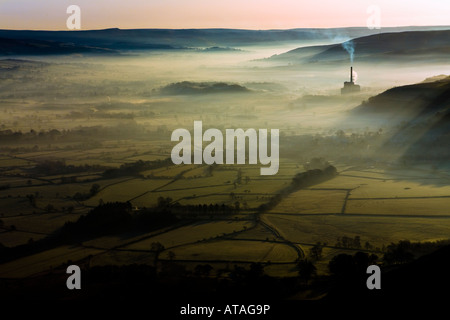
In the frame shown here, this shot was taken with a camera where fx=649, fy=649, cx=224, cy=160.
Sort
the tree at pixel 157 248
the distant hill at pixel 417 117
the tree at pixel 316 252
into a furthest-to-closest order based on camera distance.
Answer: the distant hill at pixel 417 117, the tree at pixel 157 248, the tree at pixel 316 252

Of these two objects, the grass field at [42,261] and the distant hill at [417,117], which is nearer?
the grass field at [42,261]

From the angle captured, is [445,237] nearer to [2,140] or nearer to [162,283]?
[162,283]

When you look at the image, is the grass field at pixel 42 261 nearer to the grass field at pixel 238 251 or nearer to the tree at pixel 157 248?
the tree at pixel 157 248

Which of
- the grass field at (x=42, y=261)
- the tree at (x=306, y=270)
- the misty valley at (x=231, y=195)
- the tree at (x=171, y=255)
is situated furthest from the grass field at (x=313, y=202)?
the grass field at (x=42, y=261)

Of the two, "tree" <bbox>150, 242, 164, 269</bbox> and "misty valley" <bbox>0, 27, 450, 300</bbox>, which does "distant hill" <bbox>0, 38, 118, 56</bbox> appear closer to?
"misty valley" <bbox>0, 27, 450, 300</bbox>

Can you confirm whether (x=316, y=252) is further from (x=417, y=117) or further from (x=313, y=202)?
(x=417, y=117)

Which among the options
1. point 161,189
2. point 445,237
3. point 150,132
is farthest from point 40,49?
point 445,237
